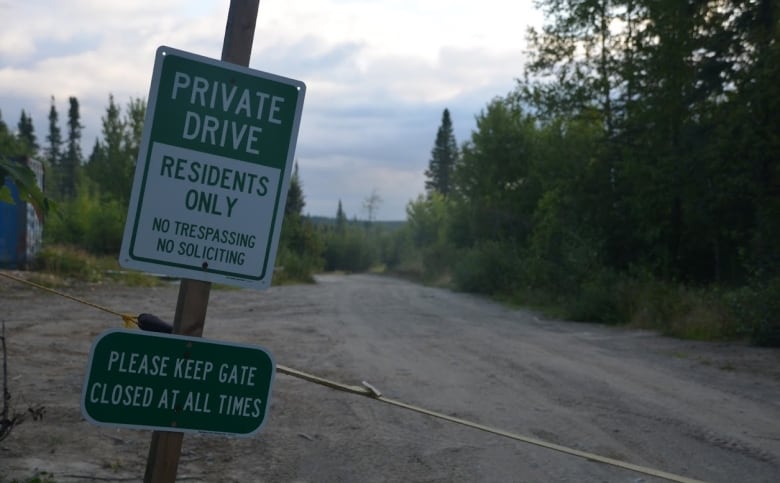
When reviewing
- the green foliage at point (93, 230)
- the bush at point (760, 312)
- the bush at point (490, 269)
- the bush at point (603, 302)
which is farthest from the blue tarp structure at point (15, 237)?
the bush at point (490, 269)

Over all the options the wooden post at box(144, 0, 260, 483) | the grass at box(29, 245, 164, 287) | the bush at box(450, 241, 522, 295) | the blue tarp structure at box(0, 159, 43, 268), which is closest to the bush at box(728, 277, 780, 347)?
the wooden post at box(144, 0, 260, 483)

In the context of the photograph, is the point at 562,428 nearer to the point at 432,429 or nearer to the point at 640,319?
the point at 432,429

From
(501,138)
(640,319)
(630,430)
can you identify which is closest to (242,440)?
(630,430)

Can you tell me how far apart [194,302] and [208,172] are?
0.46 m

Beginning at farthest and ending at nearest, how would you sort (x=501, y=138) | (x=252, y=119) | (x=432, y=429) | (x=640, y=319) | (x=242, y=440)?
(x=501, y=138) → (x=640, y=319) → (x=432, y=429) → (x=242, y=440) → (x=252, y=119)

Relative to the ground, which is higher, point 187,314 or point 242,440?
point 187,314

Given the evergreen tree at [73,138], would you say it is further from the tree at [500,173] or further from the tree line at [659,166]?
the tree line at [659,166]

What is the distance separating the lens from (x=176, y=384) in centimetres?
276

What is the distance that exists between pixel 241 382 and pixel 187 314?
306mm

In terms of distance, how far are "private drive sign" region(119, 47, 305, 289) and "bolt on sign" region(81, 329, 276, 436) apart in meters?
0.26

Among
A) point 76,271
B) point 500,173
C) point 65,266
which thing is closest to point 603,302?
point 76,271

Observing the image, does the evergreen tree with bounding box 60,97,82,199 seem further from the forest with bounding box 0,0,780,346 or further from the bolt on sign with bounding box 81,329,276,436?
the bolt on sign with bounding box 81,329,276,436

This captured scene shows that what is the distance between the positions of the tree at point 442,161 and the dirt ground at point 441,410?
10814 centimetres

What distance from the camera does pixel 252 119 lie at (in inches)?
112
